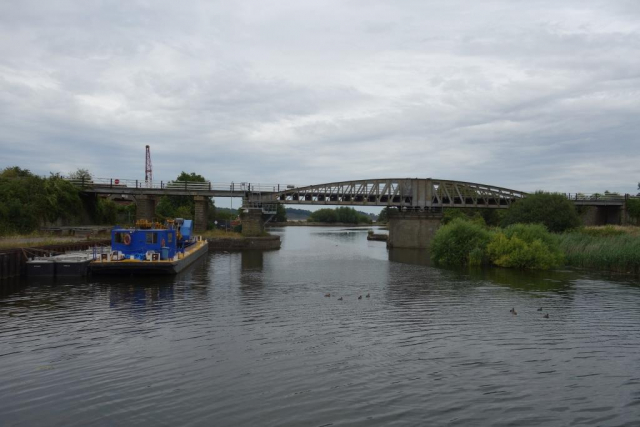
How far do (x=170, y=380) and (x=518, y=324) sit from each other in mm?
15514

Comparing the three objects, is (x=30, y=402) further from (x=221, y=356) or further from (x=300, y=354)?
(x=300, y=354)

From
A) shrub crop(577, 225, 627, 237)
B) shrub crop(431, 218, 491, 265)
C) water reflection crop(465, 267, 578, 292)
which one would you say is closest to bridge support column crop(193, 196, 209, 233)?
shrub crop(431, 218, 491, 265)

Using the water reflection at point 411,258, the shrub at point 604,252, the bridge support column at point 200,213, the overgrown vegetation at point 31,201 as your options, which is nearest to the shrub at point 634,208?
the water reflection at point 411,258

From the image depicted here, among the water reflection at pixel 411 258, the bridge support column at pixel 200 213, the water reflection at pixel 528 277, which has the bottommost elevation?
the water reflection at pixel 411 258

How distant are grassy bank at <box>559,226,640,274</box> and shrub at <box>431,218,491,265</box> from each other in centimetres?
777

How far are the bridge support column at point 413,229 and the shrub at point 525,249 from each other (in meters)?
32.8

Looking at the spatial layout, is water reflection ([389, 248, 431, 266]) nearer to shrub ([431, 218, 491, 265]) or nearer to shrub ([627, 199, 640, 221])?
shrub ([431, 218, 491, 265])

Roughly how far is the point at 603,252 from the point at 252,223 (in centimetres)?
5080

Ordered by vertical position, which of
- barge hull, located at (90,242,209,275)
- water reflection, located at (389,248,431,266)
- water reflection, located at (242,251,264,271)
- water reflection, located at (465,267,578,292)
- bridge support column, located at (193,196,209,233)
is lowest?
water reflection, located at (389,248,431,266)

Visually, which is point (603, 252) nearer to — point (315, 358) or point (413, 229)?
point (315, 358)

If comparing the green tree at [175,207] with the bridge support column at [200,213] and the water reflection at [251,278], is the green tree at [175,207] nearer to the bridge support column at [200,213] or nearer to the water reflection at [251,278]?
the bridge support column at [200,213]

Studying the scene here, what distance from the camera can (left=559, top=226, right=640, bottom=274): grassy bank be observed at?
4194cm

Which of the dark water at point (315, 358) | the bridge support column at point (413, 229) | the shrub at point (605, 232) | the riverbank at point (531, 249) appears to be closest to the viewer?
the dark water at point (315, 358)

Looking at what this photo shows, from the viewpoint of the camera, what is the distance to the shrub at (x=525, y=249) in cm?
4609
